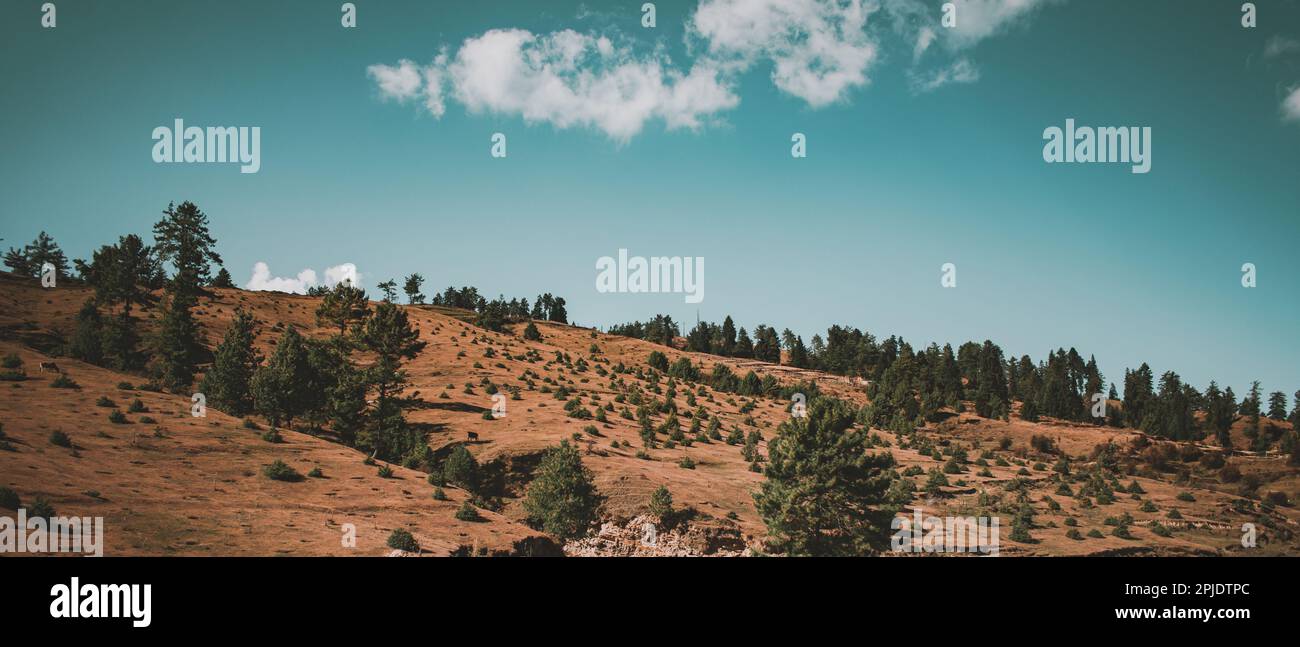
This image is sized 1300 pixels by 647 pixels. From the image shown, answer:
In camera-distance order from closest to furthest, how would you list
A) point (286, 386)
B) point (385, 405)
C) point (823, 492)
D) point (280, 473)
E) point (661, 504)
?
point (823, 492) < point (280, 473) < point (661, 504) < point (286, 386) < point (385, 405)

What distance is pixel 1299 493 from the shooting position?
251 ft

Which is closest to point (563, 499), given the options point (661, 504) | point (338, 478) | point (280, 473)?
point (661, 504)

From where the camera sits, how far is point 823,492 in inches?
1649

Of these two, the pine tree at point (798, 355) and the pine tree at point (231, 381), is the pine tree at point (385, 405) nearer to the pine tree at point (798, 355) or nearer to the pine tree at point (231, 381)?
the pine tree at point (231, 381)

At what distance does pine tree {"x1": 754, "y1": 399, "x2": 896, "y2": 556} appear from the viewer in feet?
135

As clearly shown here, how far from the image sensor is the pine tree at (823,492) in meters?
41.2

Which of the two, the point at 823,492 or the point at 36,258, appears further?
the point at 36,258

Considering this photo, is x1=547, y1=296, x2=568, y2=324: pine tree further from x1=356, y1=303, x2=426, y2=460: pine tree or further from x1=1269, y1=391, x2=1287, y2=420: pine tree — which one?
x1=1269, y1=391, x2=1287, y2=420: pine tree

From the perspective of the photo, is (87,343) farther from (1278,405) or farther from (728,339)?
(1278,405)

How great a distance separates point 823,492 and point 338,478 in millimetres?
37916

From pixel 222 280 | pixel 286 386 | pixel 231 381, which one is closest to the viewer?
pixel 286 386

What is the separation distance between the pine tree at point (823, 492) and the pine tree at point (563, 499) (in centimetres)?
1355
